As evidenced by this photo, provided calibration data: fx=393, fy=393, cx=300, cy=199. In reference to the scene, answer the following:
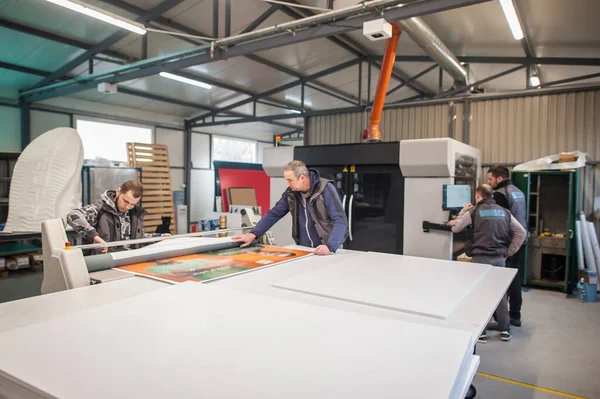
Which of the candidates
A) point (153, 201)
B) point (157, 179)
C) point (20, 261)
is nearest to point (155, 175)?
point (157, 179)

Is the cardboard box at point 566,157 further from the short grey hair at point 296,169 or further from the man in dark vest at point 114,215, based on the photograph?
the man in dark vest at point 114,215

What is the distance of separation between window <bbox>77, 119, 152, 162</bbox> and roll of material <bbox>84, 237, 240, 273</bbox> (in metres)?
7.43

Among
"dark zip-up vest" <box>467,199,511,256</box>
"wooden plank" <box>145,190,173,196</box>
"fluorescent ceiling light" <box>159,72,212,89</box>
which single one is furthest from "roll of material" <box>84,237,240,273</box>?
"wooden plank" <box>145,190,173,196</box>

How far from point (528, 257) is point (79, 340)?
6.13m

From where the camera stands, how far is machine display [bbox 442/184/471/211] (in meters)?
4.25

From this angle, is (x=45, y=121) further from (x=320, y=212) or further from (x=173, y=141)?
(x=320, y=212)

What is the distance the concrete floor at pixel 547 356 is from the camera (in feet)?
9.00

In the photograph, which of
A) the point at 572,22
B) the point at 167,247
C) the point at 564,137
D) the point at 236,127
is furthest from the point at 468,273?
the point at 236,127

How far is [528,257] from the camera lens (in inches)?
226

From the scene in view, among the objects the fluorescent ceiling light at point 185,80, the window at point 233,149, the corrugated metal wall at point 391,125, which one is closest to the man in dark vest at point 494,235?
the corrugated metal wall at point 391,125

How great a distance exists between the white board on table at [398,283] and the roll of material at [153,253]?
2.64ft

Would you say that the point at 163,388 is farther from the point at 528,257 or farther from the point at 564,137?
the point at 564,137

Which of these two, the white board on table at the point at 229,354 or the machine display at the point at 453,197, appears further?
the machine display at the point at 453,197

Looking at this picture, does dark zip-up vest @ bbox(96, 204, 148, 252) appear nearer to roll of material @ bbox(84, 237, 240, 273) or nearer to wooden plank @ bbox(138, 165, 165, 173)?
roll of material @ bbox(84, 237, 240, 273)
